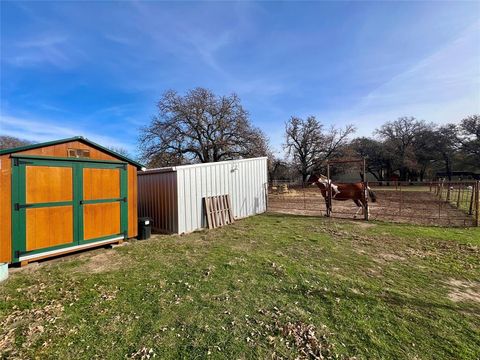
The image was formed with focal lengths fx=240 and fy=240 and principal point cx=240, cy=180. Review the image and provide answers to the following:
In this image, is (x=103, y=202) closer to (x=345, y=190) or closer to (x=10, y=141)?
(x=345, y=190)

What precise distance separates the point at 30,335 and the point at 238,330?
8.13ft

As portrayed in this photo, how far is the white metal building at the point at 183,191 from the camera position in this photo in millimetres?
8508

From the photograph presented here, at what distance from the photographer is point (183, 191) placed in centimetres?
861

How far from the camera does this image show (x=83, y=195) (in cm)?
608

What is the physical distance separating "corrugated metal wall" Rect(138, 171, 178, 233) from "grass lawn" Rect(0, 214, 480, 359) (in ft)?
7.52

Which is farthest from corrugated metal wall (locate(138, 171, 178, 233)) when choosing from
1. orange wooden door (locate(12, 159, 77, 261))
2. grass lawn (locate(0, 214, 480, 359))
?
orange wooden door (locate(12, 159, 77, 261))

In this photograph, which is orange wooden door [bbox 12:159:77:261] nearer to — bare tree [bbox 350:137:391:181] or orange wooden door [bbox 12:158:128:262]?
orange wooden door [bbox 12:158:128:262]

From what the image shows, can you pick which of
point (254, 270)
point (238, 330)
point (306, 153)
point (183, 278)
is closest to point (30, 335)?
point (183, 278)

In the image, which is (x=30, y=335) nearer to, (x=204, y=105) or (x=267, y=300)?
(x=267, y=300)

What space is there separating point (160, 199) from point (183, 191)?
1.07 metres

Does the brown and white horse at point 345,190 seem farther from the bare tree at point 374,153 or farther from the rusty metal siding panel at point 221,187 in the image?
the bare tree at point 374,153

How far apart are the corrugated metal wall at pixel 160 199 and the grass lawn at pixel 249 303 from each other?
7.52 ft

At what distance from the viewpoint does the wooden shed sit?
4996mm

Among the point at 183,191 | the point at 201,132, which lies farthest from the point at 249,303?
the point at 201,132
